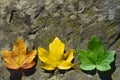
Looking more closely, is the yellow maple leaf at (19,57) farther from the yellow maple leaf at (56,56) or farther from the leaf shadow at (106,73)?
the leaf shadow at (106,73)

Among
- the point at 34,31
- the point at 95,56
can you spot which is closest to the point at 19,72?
the point at 34,31

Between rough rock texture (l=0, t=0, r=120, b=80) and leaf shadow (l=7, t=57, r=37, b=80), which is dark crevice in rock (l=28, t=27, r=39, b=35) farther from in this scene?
leaf shadow (l=7, t=57, r=37, b=80)

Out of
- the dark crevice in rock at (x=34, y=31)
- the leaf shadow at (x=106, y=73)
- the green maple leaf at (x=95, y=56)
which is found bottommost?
the leaf shadow at (x=106, y=73)

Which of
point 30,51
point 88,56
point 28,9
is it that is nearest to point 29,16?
point 28,9

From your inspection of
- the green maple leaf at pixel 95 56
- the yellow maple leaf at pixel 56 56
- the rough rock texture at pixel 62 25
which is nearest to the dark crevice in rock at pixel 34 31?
the rough rock texture at pixel 62 25

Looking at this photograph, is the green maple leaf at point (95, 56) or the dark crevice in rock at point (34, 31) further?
the dark crevice in rock at point (34, 31)

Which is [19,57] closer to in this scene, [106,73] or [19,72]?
[19,72]

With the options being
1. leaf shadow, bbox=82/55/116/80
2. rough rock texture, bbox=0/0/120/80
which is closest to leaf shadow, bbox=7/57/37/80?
rough rock texture, bbox=0/0/120/80

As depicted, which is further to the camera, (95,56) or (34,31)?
(34,31)
